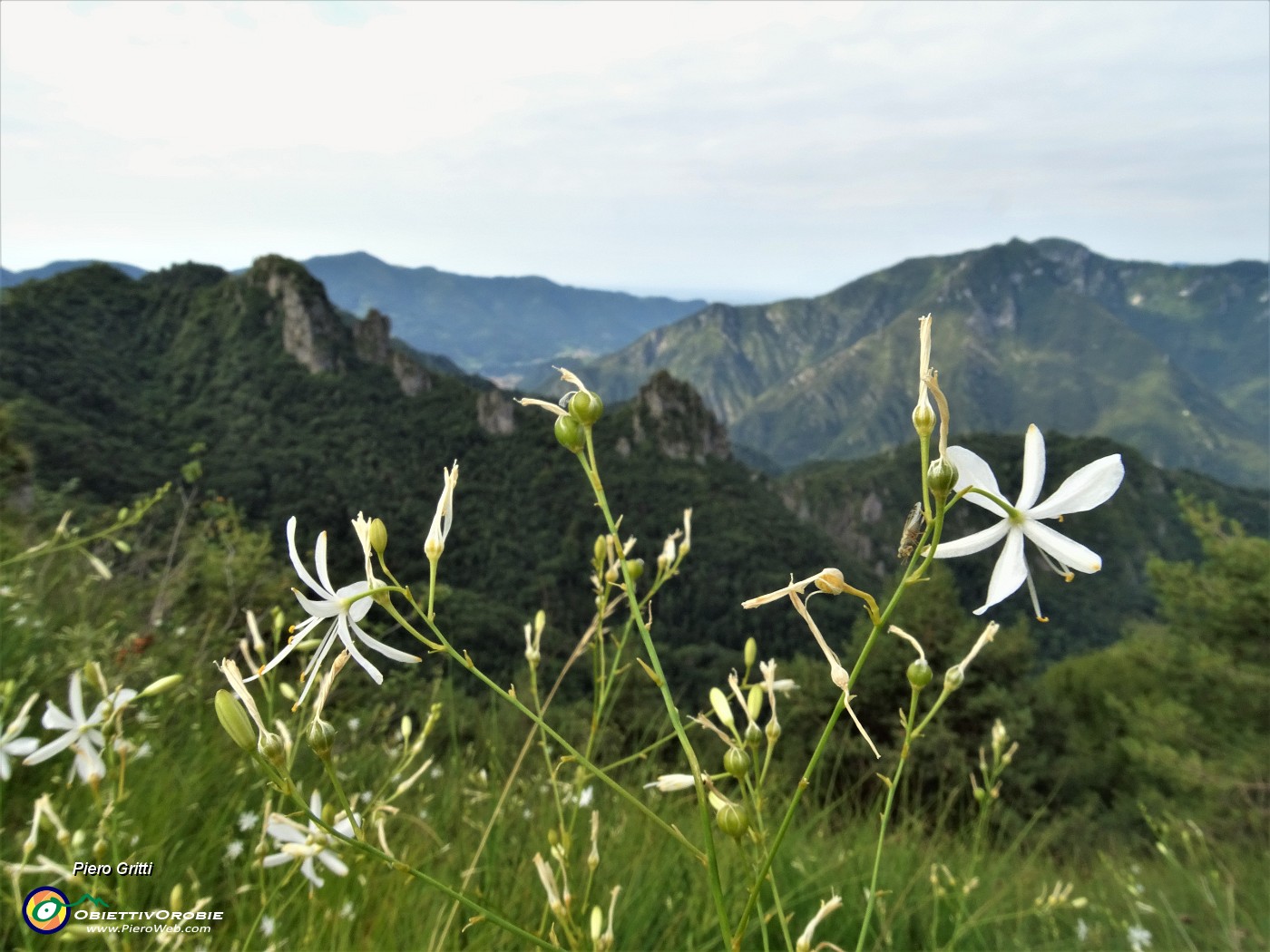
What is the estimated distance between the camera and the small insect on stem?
60 centimetres

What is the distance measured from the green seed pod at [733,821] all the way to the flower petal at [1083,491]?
0.37 m

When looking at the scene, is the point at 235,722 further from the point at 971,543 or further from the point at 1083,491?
the point at 1083,491

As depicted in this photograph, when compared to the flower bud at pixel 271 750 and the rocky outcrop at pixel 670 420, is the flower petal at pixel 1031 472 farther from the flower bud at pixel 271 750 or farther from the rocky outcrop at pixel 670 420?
the rocky outcrop at pixel 670 420

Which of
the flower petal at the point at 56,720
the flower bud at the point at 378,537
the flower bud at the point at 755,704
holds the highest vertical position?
the flower bud at the point at 378,537

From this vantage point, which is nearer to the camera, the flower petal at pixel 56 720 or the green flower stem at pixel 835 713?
the green flower stem at pixel 835 713

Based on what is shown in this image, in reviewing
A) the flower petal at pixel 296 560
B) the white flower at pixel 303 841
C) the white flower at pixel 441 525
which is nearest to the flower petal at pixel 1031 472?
the white flower at pixel 441 525

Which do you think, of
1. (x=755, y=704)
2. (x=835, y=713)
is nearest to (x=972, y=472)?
(x=835, y=713)

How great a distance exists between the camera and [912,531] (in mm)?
616

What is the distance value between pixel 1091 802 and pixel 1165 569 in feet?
18.3

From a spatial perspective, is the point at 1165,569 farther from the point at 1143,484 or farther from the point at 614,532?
the point at 1143,484

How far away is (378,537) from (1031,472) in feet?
2.06

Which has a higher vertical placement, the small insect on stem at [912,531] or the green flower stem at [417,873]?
the small insect on stem at [912,531]

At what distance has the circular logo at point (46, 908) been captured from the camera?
1.26 meters

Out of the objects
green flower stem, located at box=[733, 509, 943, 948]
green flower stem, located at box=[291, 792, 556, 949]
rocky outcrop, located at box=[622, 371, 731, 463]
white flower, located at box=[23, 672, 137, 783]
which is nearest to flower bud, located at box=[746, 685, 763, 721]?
green flower stem, located at box=[733, 509, 943, 948]
